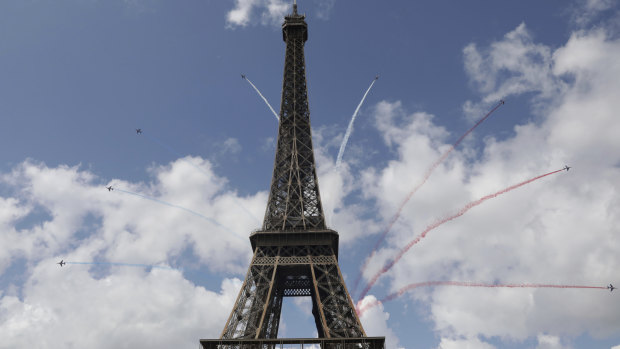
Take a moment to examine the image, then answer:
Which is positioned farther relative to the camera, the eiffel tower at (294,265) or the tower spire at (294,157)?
the tower spire at (294,157)

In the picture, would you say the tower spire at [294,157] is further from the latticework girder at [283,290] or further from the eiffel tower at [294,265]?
the latticework girder at [283,290]

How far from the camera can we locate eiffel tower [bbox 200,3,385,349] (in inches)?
2584

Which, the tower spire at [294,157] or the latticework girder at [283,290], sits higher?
the tower spire at [294,157]

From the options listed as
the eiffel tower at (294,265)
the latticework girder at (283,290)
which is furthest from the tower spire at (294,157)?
the latticework girder at (283,290)

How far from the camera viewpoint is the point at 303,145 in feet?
302

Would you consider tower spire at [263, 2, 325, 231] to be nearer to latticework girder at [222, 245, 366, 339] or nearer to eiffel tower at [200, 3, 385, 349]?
eiffel tower at [200, 3, 385, 349]

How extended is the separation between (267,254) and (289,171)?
55.2 ft

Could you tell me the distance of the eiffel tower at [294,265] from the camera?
65.6 metres

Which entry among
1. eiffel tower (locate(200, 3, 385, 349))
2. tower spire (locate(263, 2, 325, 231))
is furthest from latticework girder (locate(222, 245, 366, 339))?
tower spire (locate(263, 2, 325, 231))

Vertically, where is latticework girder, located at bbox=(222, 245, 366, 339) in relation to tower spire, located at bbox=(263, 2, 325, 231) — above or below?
below

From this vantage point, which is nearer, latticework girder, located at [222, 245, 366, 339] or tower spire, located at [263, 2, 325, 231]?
latticework girder, located at [222, 245, 366, 339]

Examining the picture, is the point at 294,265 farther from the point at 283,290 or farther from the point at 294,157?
the point at 294,157

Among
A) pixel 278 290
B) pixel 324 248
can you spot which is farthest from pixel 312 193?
pixel 278 290

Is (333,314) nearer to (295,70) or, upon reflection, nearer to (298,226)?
(298,226)
